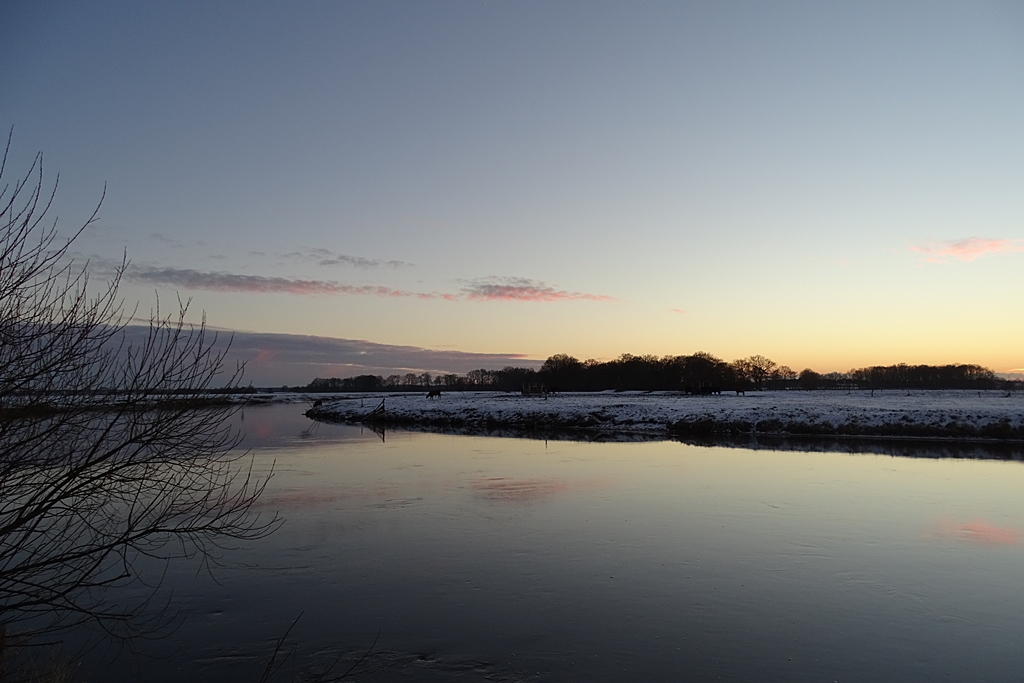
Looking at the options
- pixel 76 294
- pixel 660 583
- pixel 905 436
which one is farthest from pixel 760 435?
pixel 76 294

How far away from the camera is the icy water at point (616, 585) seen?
6469 mm

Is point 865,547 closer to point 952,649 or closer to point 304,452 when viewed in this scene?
point 952,649

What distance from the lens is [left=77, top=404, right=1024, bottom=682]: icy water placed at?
21.2 ft

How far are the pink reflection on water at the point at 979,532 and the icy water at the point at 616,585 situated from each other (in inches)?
2.6

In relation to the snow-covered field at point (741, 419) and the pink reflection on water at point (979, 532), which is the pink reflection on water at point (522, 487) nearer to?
the pink reflection on water at point (979, 532)

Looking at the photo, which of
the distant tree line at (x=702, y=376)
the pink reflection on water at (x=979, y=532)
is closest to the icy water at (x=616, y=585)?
the pink reflection on water at (x=979, y=532)

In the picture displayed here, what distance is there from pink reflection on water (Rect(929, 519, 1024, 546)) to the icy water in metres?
0.07

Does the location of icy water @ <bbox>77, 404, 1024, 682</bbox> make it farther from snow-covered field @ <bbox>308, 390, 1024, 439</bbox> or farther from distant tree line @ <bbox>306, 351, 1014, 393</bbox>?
distant tree line @ <bbox>306, 351, 1014, 393</bbox>

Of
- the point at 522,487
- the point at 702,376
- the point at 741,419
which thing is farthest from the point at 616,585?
the point at 702,376

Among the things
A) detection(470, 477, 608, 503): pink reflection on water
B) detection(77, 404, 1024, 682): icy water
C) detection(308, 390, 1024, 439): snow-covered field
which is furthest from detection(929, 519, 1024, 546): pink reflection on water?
detection(308, 390, 1024, 439): snow-covered field

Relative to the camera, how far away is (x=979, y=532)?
11602 mm

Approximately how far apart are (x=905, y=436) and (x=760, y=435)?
6.25 meters

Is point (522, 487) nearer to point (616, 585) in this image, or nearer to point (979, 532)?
point (616, 585)

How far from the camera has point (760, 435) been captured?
102 feet
